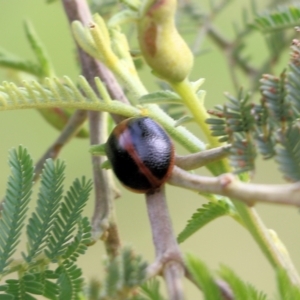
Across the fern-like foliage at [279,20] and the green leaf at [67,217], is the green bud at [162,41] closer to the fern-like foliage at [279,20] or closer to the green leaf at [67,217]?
the green leaf at [67,217]

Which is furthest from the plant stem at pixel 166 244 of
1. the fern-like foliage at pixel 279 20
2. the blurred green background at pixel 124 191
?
the blurred green background at pixel 124 191

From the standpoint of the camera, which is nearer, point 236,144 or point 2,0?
point 236,144

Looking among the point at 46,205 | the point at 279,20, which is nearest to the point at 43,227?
the point at 46,205

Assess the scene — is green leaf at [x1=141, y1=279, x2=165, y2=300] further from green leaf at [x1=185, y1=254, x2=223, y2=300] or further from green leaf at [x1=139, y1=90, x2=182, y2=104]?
green leaf at [x1=139, y1=90, x2=182, y2=104]

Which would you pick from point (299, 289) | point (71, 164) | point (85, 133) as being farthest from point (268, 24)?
point (71, 164)

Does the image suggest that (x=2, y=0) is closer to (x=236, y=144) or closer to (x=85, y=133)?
(x=85, y=133)

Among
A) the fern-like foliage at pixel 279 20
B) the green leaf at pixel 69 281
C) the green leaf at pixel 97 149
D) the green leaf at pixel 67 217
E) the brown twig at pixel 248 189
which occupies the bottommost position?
the green leaf at pixel 69 281

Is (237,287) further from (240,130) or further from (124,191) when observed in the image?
(124,191)
